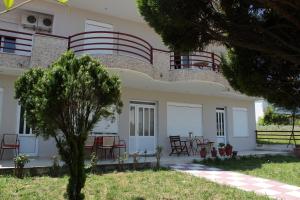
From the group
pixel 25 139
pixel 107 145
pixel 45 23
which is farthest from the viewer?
pixel 45 23

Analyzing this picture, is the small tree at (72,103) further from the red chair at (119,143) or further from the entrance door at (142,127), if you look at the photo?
the entrance door at (142,127)

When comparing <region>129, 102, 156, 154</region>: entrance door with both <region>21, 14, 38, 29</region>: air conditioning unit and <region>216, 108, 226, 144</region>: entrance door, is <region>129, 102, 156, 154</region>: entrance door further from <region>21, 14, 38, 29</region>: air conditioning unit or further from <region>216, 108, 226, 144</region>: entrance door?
<region>21, 14, 38, 29</region>: air conditioning unit

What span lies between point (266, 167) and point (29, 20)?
11.4 m

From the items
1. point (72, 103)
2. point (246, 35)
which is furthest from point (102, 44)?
point (246, 35)

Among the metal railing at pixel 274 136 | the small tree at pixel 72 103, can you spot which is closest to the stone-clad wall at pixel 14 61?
the small tree at pixel 72 103

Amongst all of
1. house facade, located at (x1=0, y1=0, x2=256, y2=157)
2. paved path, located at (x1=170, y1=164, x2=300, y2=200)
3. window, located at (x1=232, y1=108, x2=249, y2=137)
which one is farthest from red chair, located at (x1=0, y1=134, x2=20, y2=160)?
window, located at (x1=232, y1=108, x2=249, y2=137)

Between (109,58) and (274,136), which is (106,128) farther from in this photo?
(274,136)

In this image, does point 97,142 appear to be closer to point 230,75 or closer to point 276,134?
point 230,75

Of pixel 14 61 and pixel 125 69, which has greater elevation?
pixel 14 61

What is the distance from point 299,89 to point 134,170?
7109 millimetres

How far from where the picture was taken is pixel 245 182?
32.9ft

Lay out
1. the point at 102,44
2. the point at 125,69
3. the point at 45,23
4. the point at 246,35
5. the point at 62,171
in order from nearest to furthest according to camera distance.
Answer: the point at 246,35 < the point at 62,171 < the point at 125,69 < the point at 102,44 < the point at 45,23

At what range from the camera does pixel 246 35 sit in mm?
4879

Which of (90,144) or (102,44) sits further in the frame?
(90,144)
